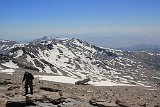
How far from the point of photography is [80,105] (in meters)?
21.8

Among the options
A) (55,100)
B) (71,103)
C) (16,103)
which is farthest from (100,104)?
(16,103)

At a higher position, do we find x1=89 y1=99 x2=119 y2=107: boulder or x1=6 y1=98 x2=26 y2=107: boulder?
x1=6 y1=98 x2=26 y2=107: boulder

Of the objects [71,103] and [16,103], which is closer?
[16,103]

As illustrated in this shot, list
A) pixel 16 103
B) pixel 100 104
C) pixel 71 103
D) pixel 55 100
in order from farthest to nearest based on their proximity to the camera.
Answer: pixel 100 104 < pixel 55 100 < pixel 71 103 < pixel 16 103

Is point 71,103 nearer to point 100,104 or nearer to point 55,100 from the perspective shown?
point 55,100

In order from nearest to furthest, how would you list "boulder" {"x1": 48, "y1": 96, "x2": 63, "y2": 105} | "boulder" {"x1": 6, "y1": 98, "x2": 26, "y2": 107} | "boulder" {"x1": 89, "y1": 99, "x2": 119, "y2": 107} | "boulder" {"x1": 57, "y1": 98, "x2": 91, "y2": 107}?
"boulder" {"x1": 6, "y1": 98, "x2": 26, "y2": 107}, "boulder" {"x1": 57, "y1": 98, "x2": 91, "y2": 107}, "boulder" {"x1": 48, "y1": 96, "x2": 63, "y2": 105}, "boulder" {"x1": 89, "y1": 99, "x2": 119, "y2": 107}

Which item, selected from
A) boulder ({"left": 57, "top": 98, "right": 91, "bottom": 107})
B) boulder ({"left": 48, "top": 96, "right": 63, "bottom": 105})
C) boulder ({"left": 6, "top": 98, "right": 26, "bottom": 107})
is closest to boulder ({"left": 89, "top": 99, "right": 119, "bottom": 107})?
boulder ({"left": 57, "top": 98, "right": 91, "bottom": 107})

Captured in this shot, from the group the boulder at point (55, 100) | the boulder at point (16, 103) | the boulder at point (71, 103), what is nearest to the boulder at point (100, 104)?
the boulder at point (71, 103)

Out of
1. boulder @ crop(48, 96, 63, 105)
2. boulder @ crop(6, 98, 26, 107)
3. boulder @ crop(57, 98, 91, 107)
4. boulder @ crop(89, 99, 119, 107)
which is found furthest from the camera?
boulder @ crop(89, 99, 119, 107)

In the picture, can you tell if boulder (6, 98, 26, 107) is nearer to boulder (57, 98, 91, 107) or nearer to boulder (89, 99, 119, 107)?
boulder (57, 98, 91, 107)

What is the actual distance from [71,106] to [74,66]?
572ft

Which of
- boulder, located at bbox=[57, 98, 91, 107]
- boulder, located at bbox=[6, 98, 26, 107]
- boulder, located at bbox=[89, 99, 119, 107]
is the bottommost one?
boulder, located at bbox=[89, 99, 119, 107]

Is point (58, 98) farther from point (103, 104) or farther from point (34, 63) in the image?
point (34, 63)

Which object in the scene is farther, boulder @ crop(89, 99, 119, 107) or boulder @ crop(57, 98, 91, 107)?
boulder @ crop(89, 99, 119, 107)
